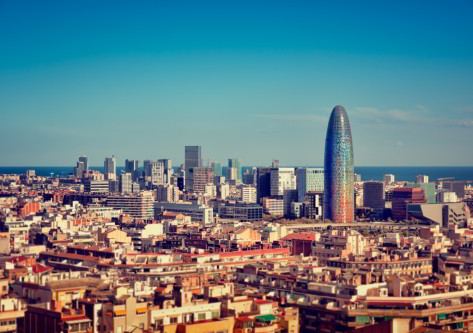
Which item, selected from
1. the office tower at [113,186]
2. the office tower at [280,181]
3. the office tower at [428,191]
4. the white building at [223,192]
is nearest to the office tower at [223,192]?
the white building at [223,192]

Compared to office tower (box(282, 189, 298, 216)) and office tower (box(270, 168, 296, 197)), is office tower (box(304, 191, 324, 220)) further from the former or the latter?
office tower (box(270, 168, 296, 197))

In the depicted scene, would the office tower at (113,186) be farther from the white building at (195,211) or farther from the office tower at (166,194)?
the white building at (195,211)

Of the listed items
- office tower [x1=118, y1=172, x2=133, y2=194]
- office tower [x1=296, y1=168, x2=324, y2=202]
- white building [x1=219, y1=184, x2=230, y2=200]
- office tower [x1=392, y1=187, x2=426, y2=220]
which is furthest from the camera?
white building [x1=219, y1=184, x2=230, y2=200]

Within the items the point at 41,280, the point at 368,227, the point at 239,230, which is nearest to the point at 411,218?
the point at 368,227

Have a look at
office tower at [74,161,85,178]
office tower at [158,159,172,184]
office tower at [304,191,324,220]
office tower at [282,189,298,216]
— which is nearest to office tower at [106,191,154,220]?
office tower at [304,191,324,220]

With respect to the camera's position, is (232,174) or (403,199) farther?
(232,174)

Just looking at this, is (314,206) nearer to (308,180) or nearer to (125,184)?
(308,180)

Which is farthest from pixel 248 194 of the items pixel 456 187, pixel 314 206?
pixel 314 206

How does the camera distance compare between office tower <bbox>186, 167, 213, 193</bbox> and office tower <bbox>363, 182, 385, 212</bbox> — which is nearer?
office tower <bbox>363, 182, 385, 212</bbox>

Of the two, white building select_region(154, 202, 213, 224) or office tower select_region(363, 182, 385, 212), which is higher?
office tower select_region(363, 182, 385, 212)
